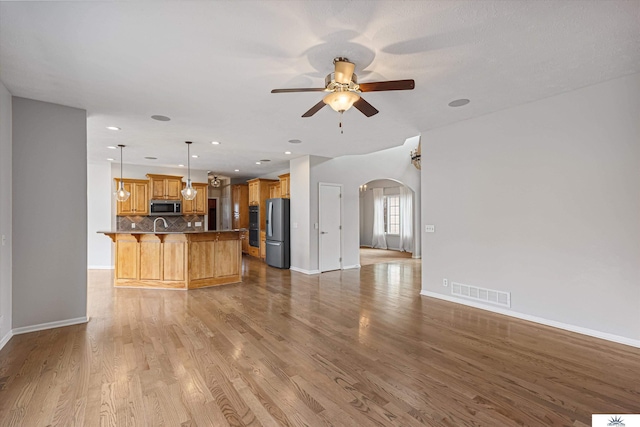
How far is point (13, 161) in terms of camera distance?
3.33 m

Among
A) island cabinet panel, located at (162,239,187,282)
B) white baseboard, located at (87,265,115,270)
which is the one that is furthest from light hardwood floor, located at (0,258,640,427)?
white baseboard, located at (87,265,115,270)

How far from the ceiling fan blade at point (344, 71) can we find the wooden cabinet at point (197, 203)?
7.28 metres

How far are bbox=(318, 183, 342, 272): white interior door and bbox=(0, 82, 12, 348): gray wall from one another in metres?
4.97

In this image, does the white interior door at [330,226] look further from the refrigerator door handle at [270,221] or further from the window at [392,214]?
the window at [392,214]

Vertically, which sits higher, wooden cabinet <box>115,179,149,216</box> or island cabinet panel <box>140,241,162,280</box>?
wooden cabinet <box>115,179,149,216</box>

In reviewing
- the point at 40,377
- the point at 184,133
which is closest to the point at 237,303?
the point at 40,377

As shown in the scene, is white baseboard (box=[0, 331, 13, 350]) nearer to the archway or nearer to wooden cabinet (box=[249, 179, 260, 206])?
wooden cabinet (box=[249, 179, 260, 206])

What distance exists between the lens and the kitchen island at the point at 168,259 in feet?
17.7

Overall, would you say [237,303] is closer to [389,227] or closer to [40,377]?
[40,377]

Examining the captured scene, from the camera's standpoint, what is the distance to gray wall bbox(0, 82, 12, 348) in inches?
120

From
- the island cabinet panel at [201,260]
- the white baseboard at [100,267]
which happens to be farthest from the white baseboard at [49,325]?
the white baseboard at [100,267]

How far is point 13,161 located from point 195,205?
5.46 metres

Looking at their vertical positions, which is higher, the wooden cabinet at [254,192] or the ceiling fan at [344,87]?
the ceiling fan at [344,87]

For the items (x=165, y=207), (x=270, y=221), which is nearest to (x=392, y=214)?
(x=270, y=221)
